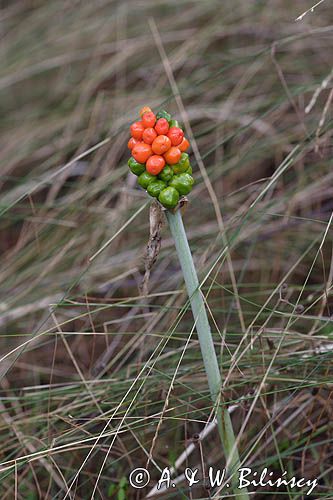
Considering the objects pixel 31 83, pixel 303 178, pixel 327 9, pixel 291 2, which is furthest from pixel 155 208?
pixel 31 83

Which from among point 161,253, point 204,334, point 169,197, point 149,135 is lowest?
point 161,253

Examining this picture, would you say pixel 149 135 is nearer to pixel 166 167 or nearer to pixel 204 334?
pixel 166 167

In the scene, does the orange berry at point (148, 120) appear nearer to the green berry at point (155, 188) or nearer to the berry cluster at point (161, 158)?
the berry cluster at point (161, 158)

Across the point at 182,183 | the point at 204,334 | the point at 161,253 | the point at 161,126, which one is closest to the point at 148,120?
the point at 161,126

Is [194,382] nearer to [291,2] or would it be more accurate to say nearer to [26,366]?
[26,366]

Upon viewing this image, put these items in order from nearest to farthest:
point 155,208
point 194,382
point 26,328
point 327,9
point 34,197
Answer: point 155,208 < point 194,382 < point 26,328 < point 327,9 < point 34,197
